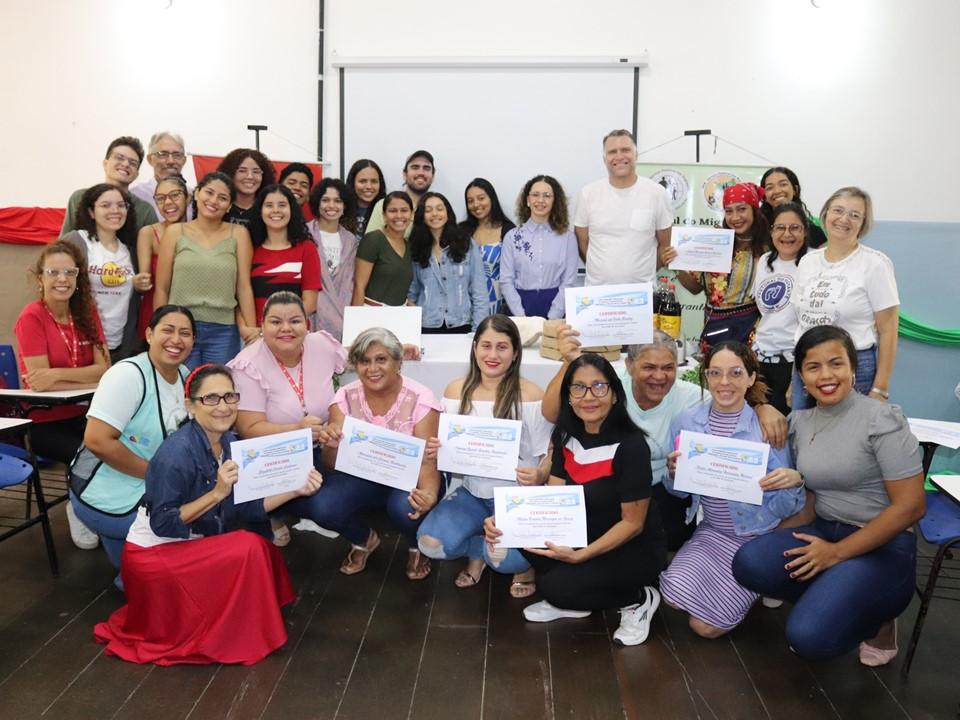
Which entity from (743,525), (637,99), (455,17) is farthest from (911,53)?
(743,525)

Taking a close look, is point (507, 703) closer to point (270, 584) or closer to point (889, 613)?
point (270, 584)

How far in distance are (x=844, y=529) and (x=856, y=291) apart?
44.3 inches

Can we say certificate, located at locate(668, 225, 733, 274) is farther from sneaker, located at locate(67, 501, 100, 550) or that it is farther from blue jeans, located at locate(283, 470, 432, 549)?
sneaker, located at locate(67, 501, 100, 550)

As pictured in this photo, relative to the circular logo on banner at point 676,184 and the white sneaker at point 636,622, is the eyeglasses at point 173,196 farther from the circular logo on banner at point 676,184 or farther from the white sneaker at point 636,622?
the circular logo on banner at point 676,184

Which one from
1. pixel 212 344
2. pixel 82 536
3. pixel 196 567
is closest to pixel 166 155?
pixel 212 344

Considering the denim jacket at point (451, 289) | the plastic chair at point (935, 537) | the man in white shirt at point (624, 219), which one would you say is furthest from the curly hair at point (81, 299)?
the plastic chair at point (935, 537)

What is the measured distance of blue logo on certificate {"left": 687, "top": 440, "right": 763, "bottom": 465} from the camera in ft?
9.29

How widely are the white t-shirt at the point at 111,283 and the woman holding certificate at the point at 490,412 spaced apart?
2042 millimetres

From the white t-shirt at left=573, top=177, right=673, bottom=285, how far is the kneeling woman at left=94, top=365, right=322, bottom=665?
2518 millimetres

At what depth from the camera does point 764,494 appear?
295cm

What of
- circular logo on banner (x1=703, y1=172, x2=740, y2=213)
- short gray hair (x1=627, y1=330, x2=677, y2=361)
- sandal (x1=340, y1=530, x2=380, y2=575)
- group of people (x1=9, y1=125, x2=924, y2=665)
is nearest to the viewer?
group of people (x1=9, y1=125, x2=924, y2=665)

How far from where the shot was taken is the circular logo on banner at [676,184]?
19.7 feet

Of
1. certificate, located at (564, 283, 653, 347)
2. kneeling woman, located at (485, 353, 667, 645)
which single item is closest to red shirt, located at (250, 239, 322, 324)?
certificate, located at (564, 283, 653, 347)

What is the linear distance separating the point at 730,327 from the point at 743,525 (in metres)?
1.28
